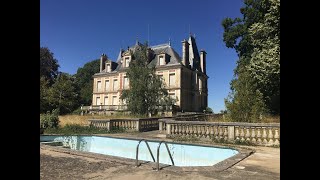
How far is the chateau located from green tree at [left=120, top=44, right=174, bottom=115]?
8500mm

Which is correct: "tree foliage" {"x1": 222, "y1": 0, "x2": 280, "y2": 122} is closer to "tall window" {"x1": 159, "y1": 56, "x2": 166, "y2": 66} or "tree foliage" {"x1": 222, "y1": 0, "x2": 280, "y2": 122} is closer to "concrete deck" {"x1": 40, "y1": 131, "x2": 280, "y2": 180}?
"concrete deck" {"x1": 40, "y1": 131, "x2": 280, "y2": 180}

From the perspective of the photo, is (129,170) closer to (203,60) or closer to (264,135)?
(264,135)

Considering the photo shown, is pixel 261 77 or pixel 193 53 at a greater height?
pixel 193 53

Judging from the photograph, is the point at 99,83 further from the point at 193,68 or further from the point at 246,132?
the point at 246,132

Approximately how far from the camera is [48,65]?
45.9 metres

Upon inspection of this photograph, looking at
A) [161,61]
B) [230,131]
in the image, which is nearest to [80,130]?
[230,131]

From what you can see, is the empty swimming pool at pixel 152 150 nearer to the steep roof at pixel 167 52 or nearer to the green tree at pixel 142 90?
the green tree at pixel 142 90

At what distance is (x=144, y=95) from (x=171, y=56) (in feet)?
52.5

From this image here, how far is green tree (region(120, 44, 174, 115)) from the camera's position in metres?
26.0

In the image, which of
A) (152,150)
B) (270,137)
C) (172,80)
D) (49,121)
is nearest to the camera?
(270,137)

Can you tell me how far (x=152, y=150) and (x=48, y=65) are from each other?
39.8 m

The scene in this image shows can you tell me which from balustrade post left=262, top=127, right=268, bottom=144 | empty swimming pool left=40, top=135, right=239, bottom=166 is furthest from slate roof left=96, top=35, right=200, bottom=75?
balustrade post left=262, top=127, right=268, bottom=144

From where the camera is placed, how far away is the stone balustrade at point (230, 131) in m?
10.2
